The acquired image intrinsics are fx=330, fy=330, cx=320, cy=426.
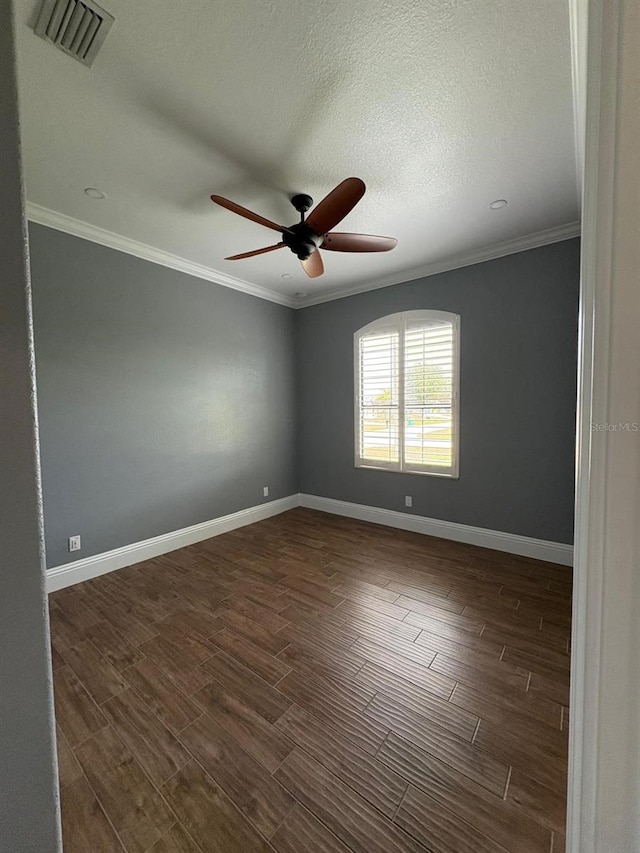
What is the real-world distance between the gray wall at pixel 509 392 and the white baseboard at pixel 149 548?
1485mm

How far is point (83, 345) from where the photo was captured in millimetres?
2703

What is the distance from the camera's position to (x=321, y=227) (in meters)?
2.04

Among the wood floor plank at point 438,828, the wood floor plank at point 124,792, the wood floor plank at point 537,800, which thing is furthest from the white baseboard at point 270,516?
the wood floor plank at point 438,828

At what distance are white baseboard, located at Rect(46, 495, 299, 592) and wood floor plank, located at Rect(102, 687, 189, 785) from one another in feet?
3.76

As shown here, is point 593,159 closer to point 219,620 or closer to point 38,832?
point 38,832

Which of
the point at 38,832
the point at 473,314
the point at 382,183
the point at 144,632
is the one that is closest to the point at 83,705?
the point at 144,632

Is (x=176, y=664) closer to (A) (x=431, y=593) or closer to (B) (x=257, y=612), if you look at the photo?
(B) (x=257, y=612)

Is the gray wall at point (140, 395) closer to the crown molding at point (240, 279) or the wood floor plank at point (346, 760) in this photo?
the crown molding at point (240, 279)

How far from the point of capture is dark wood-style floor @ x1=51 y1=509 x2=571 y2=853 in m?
1.11

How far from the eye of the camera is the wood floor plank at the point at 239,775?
1140mm

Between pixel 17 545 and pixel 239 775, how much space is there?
1.39 metres

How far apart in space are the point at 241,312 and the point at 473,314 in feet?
8.35

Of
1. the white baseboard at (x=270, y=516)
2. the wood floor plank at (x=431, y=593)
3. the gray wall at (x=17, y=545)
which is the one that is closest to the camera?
the gray wall at (x=17, y=545)

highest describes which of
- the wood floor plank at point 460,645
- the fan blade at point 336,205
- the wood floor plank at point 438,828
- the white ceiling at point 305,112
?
the white ceiling at point 305,112
